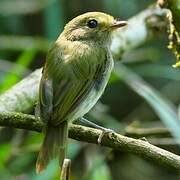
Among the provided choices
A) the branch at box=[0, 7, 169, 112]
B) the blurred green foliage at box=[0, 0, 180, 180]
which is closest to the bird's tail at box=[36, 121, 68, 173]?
the branch at box=[0, 7, 169, 112]

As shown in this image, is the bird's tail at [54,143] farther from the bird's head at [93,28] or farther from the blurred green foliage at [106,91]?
the blurred green foliage at [106,91]

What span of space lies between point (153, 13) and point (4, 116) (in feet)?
6.97

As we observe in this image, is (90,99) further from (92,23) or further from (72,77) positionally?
(92,23)

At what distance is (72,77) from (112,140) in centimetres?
56

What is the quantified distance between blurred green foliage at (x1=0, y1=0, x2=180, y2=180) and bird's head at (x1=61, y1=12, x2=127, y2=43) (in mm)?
521

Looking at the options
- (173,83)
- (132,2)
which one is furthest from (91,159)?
(132,2)

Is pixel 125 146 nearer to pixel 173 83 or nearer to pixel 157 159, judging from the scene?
pixel 157 159

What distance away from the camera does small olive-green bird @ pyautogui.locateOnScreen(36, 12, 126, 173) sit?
3201 mm

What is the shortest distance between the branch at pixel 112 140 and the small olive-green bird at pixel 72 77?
82 mm

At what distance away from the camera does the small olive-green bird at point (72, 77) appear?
320 cm

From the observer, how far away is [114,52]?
453 centimetres

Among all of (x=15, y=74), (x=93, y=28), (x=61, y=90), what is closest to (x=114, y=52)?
(x=93, y=28)

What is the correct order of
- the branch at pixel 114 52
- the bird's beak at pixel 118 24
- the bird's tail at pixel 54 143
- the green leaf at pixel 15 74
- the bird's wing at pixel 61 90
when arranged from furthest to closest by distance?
the green leaf at pixel 15 74
the bird's beak at pixel 118 24
the branch at pixel 114 52
the bird's wing at pixel 61 90
the bird's tail at pixel 54 143

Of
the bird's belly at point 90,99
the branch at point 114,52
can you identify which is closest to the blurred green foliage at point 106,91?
the branch at point 114,52
